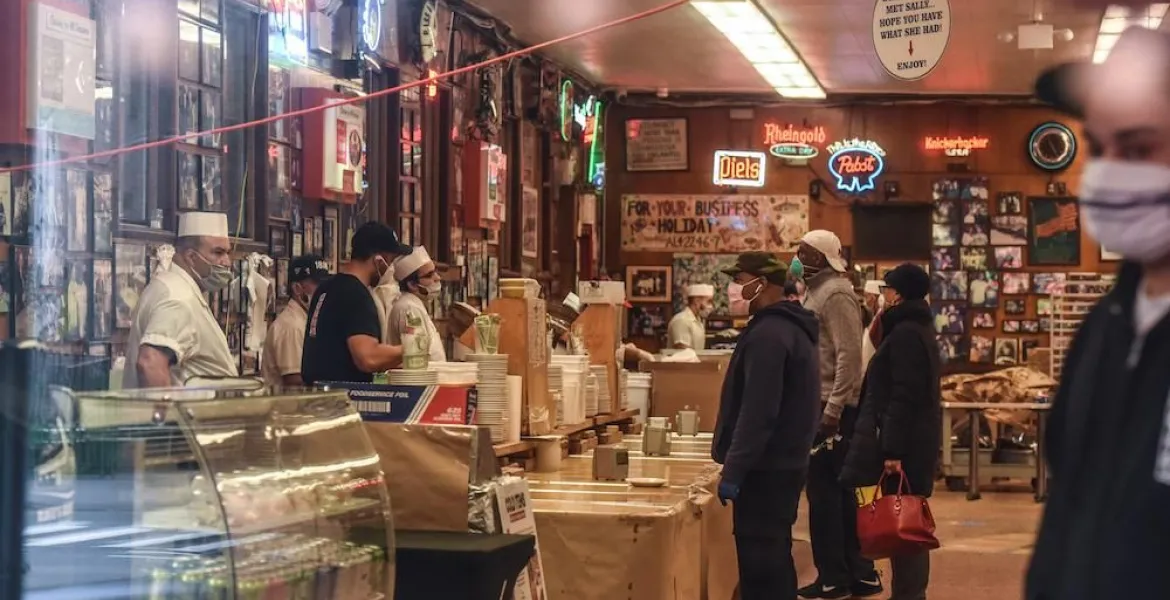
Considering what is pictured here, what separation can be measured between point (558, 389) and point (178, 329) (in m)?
1.85

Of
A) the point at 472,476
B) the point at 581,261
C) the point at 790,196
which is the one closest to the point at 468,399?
the point at 472,476

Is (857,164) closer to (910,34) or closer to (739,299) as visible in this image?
(910,34)

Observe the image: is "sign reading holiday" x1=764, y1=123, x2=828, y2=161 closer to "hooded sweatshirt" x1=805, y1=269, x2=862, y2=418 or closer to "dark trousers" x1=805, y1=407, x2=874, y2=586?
"dark trousers" x1=805, y1=407, x2=874, y2=586

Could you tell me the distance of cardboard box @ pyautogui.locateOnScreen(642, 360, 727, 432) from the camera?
396 inches

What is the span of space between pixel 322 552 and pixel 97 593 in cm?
60

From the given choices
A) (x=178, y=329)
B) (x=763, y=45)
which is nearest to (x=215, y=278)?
(x=178, y=329)

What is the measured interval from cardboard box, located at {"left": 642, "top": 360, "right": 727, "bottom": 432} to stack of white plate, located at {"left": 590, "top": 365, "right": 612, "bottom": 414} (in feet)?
4.54

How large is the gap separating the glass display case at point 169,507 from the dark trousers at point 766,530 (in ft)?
9.81

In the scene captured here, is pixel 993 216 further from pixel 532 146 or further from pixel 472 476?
pixel 472 476

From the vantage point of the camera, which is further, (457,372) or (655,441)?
(655,441)

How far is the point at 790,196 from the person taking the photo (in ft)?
59.7

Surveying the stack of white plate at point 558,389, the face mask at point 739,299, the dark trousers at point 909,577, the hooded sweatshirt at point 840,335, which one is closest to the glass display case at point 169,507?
the face mask at point 739,299

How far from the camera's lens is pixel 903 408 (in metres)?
7.16

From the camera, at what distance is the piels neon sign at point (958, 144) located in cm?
1784
